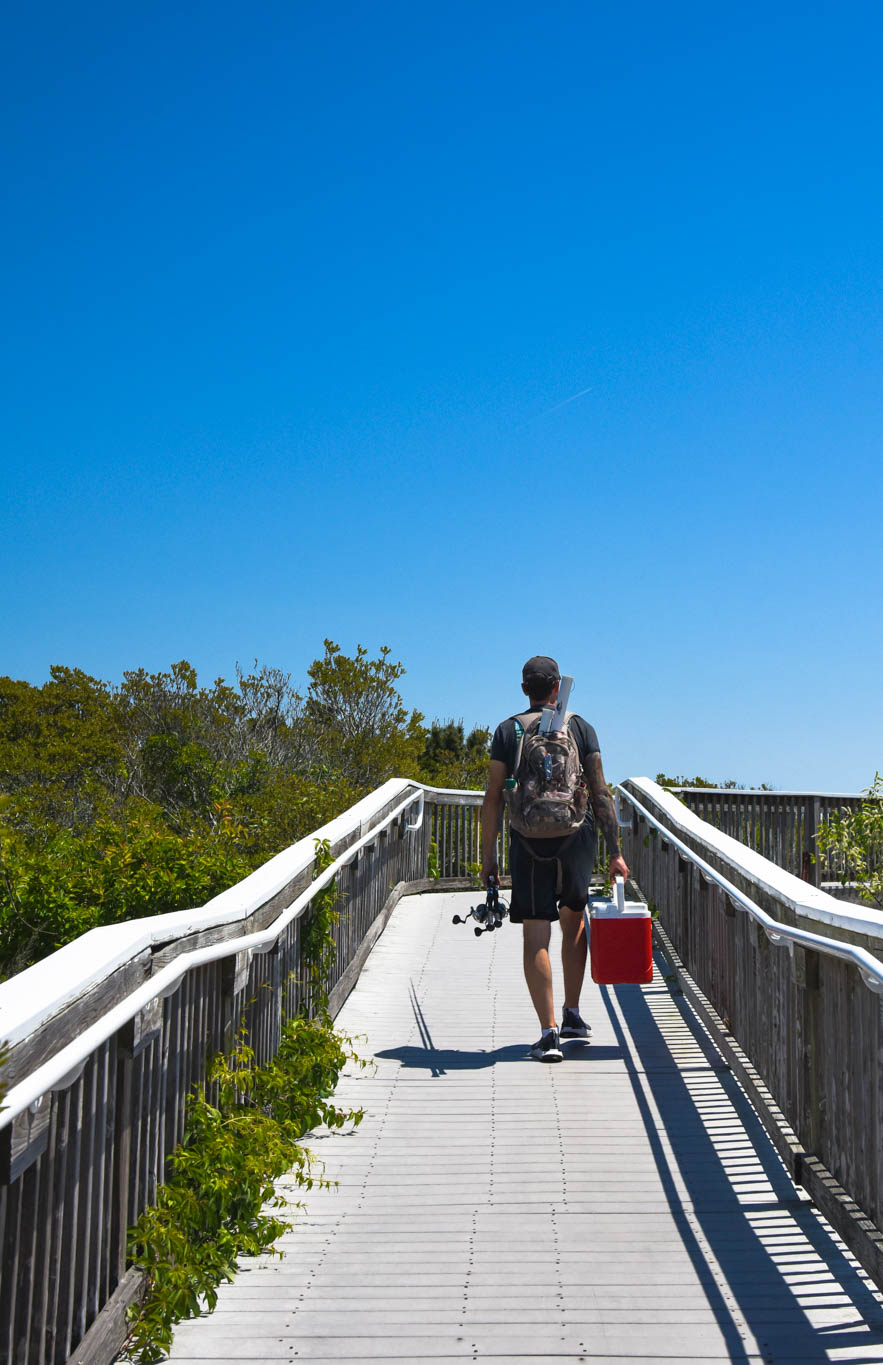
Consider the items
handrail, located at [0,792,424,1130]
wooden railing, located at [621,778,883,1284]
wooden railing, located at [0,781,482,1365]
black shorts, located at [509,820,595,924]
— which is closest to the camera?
handrail, located at [0,792,424,1130]

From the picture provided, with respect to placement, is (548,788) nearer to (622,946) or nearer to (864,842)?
(622,946)

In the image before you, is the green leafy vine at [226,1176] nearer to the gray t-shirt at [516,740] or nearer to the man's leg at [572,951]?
the man's leg at [572,951]

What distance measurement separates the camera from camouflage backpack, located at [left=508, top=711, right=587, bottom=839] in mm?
5812

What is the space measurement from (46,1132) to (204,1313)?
118 centimetres

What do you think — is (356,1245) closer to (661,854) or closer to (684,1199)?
(684,1199)

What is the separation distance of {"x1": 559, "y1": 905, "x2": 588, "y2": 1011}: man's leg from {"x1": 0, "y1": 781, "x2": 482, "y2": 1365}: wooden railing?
180 centimetres

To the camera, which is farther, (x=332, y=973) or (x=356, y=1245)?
(x=332, y=973)

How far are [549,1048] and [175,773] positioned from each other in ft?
87.2

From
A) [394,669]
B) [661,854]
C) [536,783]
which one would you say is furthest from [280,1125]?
[394,669]

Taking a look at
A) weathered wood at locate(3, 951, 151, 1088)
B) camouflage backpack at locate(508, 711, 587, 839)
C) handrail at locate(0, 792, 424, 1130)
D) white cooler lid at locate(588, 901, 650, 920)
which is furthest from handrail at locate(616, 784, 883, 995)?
weathered wood at locate(3, 951, 151, 1088)

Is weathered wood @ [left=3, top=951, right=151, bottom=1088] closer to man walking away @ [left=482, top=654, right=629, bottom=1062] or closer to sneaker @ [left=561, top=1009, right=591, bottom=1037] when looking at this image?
man walking away @ [left=482, top=654, right=629, bottom=1062]

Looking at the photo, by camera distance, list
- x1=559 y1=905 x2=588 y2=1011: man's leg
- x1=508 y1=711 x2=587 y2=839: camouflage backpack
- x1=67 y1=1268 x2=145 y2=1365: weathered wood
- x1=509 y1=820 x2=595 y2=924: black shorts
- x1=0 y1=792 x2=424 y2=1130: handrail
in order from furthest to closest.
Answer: x1=559 y1=905 x2=588 y2=1011: man's leg → x1=509 y1=820 x2=595 y2=924: black shorts → x1=508 y1=711 x2=587 y2=839: camouflage backpack → x1=67 y1=1268 x2=145 y2=1365: weathered wood → x1=0 y1=792 x2=424 y2=1130: handrail

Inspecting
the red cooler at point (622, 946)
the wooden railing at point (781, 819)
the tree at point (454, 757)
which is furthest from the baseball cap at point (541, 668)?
the tree at point (454, 757)

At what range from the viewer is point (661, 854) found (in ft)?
30.9
